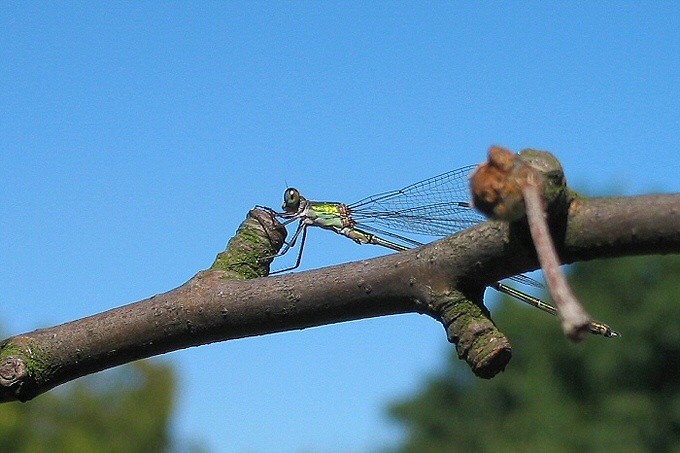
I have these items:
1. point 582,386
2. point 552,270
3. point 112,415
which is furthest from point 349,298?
point 582,386

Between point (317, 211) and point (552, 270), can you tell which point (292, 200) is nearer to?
point (317, 211)

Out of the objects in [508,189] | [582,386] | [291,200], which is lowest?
[508,189]

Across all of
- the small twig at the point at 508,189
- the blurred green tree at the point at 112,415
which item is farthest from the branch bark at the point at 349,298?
the blurred green tree at the point at 112,415

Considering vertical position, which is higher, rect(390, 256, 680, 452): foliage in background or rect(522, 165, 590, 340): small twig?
rect(390, 256, 680, 452): foliage in background

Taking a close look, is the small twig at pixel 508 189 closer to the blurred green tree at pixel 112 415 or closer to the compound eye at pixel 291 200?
the compound eye at pixel 291 200

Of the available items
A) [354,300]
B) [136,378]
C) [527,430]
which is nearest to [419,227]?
[354,300]

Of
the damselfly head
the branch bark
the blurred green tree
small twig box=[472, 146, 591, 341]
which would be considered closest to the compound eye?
the damselfly head

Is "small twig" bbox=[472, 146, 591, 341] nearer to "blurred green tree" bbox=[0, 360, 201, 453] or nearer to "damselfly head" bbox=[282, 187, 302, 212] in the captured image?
"damselfly head" bbox=[282, 187, 302, 212]
